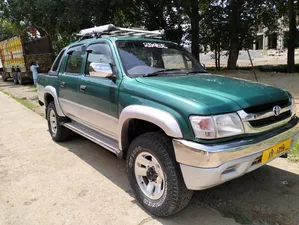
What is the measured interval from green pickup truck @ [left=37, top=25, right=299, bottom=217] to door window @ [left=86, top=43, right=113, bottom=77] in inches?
0.5

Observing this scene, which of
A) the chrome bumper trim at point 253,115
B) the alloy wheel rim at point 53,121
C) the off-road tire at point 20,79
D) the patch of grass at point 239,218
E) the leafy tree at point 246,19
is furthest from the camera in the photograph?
the off-road tire at point 20,79

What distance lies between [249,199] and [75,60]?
128 inches

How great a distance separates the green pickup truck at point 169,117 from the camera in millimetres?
2445

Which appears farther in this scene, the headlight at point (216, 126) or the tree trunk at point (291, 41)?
the tree trunk at point (291, 41)

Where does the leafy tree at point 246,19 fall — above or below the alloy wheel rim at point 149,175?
above

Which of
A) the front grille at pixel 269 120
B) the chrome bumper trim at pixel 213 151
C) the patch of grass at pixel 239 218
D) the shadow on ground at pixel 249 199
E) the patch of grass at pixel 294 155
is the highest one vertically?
the front grille at pixel 269 120

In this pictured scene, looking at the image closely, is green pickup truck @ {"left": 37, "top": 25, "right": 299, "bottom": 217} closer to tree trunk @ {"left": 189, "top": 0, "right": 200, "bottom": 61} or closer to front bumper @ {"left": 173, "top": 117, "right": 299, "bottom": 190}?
front bumper @ {"left": 173, "top": 117, "right": 299, "bottom": 190}

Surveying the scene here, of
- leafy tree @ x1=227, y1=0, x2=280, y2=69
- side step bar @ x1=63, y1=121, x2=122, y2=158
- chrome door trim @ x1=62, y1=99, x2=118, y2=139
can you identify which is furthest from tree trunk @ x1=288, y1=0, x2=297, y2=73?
chrome door trim @ x1=62, y1=99, x2=118, y2=139

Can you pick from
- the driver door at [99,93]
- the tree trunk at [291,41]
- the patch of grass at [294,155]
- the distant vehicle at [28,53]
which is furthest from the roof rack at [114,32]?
the distant vehicle at [28,53]

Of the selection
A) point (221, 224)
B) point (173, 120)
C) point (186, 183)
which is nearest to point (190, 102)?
point (173, 120)

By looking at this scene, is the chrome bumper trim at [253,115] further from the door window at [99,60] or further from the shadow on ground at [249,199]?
the door window at [99,60]

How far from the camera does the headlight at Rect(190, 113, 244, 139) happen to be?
7.92 ft

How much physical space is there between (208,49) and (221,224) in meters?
17.9

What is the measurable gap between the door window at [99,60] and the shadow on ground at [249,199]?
4.73 ft
